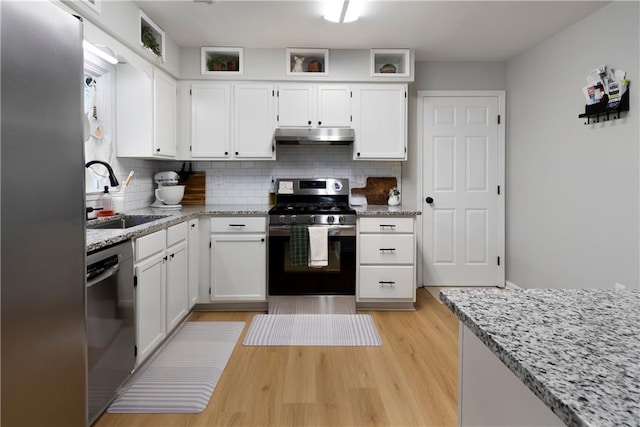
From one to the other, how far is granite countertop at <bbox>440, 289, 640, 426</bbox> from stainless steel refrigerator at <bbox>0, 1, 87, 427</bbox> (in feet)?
3.88

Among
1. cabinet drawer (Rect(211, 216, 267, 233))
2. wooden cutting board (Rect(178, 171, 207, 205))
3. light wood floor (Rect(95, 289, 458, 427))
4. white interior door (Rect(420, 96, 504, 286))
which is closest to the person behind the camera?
light wood floor (Rect(95, 289, 458, 427))

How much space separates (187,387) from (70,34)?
1.80 m

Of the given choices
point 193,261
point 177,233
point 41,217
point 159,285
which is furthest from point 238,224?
point 41,217

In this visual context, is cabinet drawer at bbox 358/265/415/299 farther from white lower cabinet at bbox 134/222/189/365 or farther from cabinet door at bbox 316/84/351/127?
white lower cabinet at bbox 134/222/189/365

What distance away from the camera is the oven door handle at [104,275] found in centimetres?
169

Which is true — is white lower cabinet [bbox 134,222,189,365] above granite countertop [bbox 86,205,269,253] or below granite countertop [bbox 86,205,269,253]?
below

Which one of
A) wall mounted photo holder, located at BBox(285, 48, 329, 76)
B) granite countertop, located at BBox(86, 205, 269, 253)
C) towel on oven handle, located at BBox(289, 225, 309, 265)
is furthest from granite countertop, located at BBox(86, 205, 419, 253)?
wall mounted photo holder, located at BBox(285, 48, 329, 76)

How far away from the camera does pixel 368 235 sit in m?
3.43

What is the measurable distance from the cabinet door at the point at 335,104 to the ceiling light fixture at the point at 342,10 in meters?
0.73

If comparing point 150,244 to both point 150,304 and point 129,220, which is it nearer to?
point 150,304

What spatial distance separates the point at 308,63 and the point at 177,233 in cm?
210

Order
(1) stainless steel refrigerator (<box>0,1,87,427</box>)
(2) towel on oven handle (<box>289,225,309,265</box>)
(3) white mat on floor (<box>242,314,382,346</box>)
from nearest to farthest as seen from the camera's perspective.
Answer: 1. (1) stainless steel refrigerator (<box>0,1,87,427</box>)
2. (3) white mat on floor (<box>242,314,382,346</box>)
3. (2) towel on oven handle (<box>289,225,309,265</box>)

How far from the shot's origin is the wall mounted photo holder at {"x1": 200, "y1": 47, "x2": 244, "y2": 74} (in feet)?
12.0

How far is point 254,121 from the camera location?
3.72m
